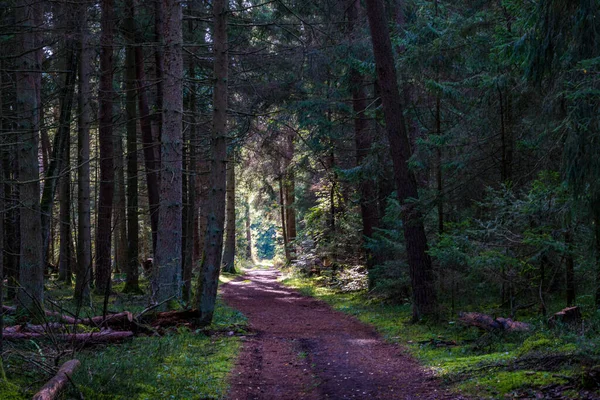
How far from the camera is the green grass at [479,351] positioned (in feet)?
18.7

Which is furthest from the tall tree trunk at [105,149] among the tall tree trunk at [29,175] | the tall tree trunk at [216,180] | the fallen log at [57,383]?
the fallen log at [57,383]

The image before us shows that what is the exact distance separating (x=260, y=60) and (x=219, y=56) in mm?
6026

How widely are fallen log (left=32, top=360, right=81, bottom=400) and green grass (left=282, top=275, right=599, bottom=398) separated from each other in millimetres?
4267

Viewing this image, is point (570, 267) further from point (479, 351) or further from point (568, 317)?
point (479, 351)

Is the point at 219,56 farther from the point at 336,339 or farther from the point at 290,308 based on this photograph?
the point at 290,308

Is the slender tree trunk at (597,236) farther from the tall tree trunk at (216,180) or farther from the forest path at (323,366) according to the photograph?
the tall tree trunk at (216,180)

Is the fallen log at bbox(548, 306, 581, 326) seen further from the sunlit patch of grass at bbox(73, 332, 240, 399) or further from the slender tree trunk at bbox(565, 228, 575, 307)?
the sunlit patch of grass at bbox(73, 332, 240, 399)

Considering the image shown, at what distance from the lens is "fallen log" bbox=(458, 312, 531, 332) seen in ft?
27.8

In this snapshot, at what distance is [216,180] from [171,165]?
1203mm

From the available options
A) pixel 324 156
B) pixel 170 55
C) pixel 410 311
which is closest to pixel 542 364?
pixel 410 311

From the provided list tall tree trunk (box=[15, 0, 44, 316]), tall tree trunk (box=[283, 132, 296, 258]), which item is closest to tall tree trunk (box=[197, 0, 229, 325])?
tall tree trunk (box=[15, 0, 44, 316])

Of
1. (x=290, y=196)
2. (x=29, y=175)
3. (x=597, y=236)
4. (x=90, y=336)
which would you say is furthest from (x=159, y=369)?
(x=290, y=196)

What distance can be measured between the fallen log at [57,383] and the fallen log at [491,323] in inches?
257

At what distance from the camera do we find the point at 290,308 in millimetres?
16828
